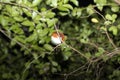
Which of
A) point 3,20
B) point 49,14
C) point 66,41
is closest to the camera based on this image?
point 49,14

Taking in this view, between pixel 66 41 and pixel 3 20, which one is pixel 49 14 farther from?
pixel 66 41

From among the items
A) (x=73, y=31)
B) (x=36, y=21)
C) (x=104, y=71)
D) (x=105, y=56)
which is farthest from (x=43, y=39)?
(x=104, y=71)

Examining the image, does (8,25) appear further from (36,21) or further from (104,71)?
(104,71)

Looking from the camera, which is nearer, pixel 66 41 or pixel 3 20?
pixel 3 20

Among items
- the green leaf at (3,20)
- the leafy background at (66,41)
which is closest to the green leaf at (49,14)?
the leafy background at (66,41)

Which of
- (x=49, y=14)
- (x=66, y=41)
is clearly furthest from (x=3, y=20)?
(x=66, y=41)

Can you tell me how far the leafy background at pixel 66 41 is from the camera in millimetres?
1428

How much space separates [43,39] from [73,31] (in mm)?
1079

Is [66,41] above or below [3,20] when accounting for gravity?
below

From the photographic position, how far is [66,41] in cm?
220

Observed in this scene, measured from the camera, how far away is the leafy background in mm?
1428

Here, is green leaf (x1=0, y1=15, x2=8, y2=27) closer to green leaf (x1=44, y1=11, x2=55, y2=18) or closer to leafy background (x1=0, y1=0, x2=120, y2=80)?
leafy background (x1=0, y1=0, x2=120, y2=80)

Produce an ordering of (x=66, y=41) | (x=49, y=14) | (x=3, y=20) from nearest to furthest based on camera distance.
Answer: (x=49, y=14), (x=3, y=20), (x=66, y=41)

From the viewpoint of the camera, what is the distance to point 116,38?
8.10 ft
